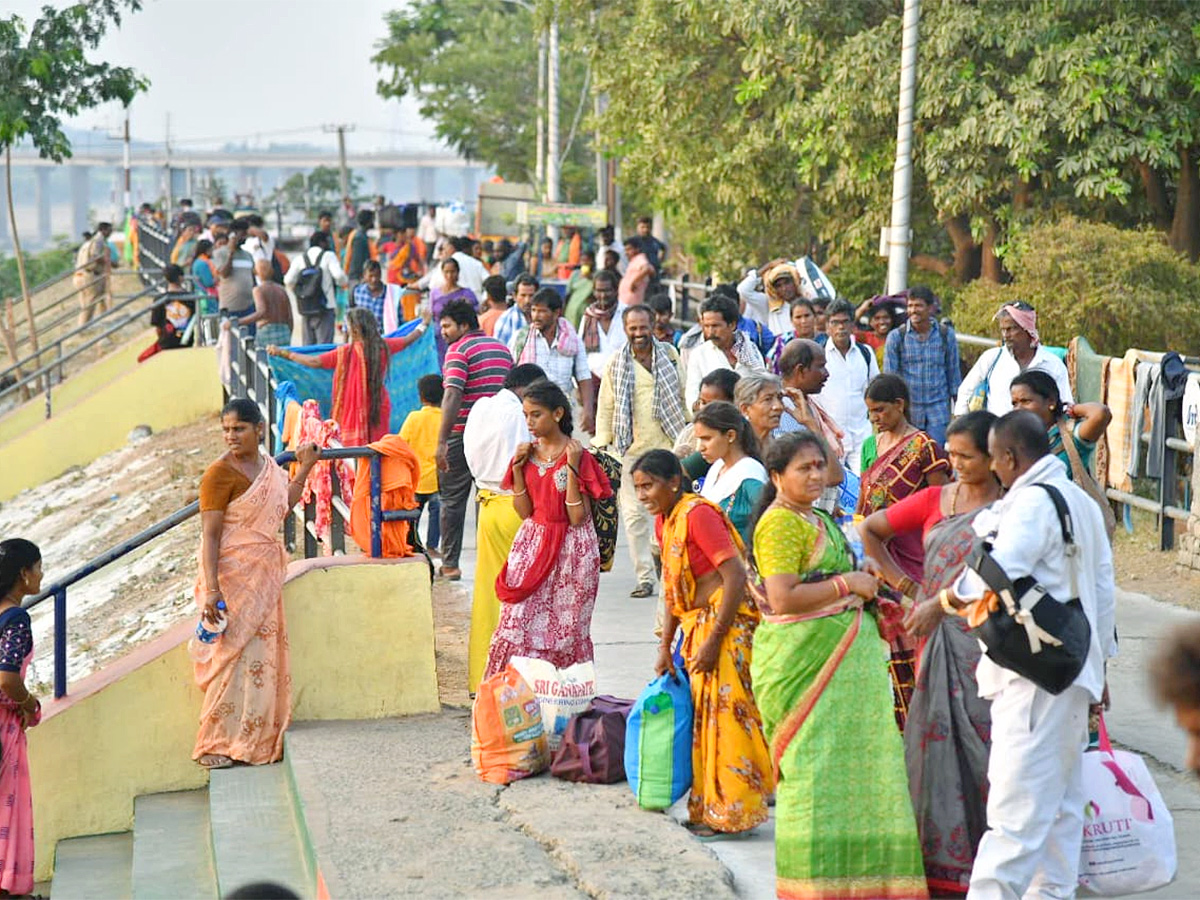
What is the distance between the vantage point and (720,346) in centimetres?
973

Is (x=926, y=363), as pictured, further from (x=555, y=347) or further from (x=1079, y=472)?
(x=1079, y=472)

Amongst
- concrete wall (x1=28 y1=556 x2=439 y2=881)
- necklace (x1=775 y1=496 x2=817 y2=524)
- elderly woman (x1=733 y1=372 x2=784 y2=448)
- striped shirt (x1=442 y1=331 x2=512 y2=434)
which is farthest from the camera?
striped shirt (x1=442 y1=331 x2=512 y2=434)

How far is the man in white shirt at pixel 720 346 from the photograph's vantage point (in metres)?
9.66

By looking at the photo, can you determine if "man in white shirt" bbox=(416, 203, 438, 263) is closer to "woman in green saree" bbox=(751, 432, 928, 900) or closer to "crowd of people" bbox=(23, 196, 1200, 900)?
"crowd of people" bbox=(23, 196, 1200, 900)

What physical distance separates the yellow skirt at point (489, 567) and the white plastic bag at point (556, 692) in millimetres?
1004

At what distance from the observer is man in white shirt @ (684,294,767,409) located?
966 cm

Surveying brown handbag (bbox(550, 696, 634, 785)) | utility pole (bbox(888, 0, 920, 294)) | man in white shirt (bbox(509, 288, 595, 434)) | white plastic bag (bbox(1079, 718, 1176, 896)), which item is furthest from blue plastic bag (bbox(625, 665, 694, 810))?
utility pole (bbox(888, 0, 920, 294))

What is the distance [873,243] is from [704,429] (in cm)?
1456

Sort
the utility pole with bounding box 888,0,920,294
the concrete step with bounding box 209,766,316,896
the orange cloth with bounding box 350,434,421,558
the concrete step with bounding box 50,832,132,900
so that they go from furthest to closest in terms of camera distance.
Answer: the utility pole with bounding box 888,0,920,294, the orange cloth with bounding box 350,434,421,558, the concrete step with bounding box 50,832,132,900, the concrete step with bounding box 209,766,316,896

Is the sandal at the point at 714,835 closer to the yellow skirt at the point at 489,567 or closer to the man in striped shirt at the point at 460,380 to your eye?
the yellow skirt at the point at 489,567

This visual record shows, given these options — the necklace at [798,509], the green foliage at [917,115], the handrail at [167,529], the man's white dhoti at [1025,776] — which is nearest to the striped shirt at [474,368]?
the handrail at [167,529]

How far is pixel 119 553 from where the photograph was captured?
835 centimetres

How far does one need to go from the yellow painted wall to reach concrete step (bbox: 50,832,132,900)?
1334cm

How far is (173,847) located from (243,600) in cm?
110
